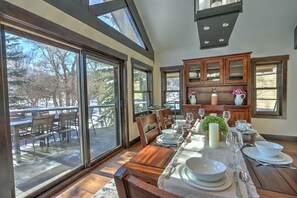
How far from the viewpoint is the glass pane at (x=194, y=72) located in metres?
4.30

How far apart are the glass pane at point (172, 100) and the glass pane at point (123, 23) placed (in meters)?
1.80

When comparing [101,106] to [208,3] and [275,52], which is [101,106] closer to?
[208,3]

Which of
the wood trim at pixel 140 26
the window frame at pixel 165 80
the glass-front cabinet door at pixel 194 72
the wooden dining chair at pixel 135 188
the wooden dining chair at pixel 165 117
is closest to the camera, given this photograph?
the wooden dining chair at pixel 135 188

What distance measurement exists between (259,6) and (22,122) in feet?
15.0

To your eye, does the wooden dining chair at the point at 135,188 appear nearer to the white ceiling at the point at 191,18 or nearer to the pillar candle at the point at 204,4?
the pillar candle at the point at 204,4

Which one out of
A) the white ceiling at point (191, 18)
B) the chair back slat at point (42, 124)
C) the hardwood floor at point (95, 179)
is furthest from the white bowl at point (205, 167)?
the white ceiling at point (191, 18)

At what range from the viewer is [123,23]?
3.55m

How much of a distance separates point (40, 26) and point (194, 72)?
357 cm

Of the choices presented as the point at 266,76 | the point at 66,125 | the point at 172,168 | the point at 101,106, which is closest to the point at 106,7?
the point at 101,106

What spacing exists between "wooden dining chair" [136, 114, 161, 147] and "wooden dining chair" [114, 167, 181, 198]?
1097 mm

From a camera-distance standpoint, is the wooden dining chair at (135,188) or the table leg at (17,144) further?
the table leg at (17,144)

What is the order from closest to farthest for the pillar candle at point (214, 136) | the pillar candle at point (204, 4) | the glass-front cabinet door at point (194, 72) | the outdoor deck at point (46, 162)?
1. the pillar candle at point (214, 136)
2. the outdoor deck at point (46, 162)
3. the pillar candle at point (204, 4)
4. the glass-front cabinet door at point (194, 72)

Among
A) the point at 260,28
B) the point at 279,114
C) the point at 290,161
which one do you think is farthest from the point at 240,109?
the point at 290,161

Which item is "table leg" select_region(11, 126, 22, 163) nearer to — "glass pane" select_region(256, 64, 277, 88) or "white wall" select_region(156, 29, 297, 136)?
"white wall" select_region(156, 29, 297, 136)
